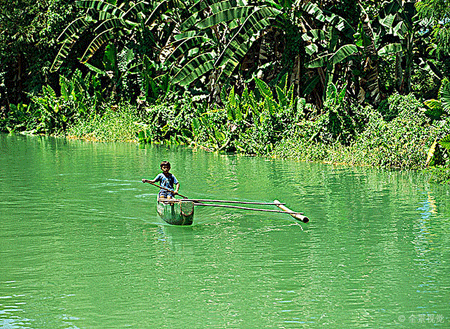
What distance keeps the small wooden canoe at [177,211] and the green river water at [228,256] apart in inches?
6.2

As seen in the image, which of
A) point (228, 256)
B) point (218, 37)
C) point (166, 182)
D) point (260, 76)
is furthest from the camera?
point (218, 37)

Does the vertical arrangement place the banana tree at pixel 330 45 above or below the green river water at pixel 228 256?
above

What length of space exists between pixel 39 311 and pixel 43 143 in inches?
803

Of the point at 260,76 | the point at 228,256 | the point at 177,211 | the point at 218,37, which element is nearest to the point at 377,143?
the point at 260,76

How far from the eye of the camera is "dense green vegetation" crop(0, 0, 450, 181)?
17.6 meters

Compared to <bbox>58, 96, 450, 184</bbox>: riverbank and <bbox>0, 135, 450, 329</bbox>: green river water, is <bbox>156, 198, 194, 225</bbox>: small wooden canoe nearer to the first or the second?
<bbox>0, 135, 450, 329</bbox>: green river water

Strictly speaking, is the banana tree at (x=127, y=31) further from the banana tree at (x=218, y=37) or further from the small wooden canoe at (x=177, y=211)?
the small wooden canoe at (x=177, y=211)

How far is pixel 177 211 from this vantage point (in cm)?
922

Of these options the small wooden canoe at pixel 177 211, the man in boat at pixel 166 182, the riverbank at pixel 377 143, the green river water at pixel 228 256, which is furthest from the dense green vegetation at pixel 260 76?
the small wooden canoe at pixel 177 211

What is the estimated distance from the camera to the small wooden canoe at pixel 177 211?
9117mm

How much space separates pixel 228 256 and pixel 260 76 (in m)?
15.2

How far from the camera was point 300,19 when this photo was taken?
20.6m

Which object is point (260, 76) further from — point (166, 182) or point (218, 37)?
point (166, 182)

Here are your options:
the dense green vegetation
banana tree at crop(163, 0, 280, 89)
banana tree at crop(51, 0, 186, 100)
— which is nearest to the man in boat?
the dense green vegetation
